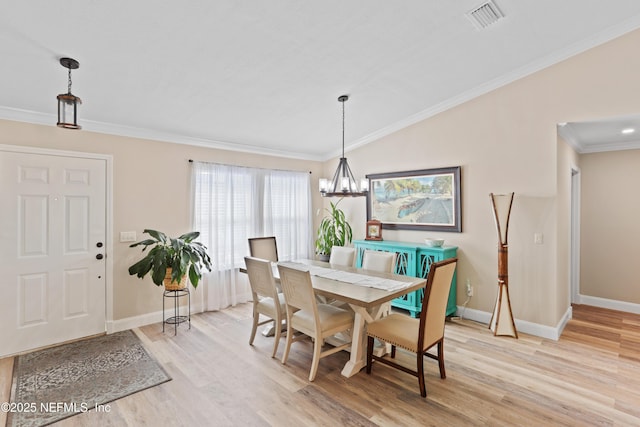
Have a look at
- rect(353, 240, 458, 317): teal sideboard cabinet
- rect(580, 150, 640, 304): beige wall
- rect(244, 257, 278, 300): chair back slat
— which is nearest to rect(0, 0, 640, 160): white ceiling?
rect(244, 257, 278, 300): chair back slat

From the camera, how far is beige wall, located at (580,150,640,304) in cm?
438

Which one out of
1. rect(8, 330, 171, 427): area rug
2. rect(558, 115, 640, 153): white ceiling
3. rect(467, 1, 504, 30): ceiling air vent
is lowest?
rect(8, 330, 171, 427): area rug

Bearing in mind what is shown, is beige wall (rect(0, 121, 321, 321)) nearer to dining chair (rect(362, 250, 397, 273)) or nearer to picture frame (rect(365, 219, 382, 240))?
dining chair (rect(362, 250, 397, 273))

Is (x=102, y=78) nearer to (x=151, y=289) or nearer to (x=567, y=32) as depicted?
(x=151, y=289)

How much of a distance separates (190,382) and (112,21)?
2.80m

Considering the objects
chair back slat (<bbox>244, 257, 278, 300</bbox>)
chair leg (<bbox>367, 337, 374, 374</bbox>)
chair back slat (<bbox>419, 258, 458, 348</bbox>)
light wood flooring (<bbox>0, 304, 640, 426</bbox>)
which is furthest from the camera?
chair back slat (<bbox>244, 257, 278, 300</bbox>)

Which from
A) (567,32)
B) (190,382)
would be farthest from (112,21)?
(567,32)

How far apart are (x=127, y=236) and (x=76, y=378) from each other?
1.61 m

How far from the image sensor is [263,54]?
110 inches

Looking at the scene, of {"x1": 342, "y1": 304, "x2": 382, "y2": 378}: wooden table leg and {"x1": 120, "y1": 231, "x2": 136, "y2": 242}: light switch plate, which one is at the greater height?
{"x1": 120, "y1": 231, "x2": 136, "y2": 242}: light switch plate

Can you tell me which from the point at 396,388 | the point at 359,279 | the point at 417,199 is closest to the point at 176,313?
the point at 359,279

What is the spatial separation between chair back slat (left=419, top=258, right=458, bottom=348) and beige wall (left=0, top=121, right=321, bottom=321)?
326 centimetres

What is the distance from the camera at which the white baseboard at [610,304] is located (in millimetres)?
4400

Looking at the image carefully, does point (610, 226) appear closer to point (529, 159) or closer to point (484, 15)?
point (529, 159)
